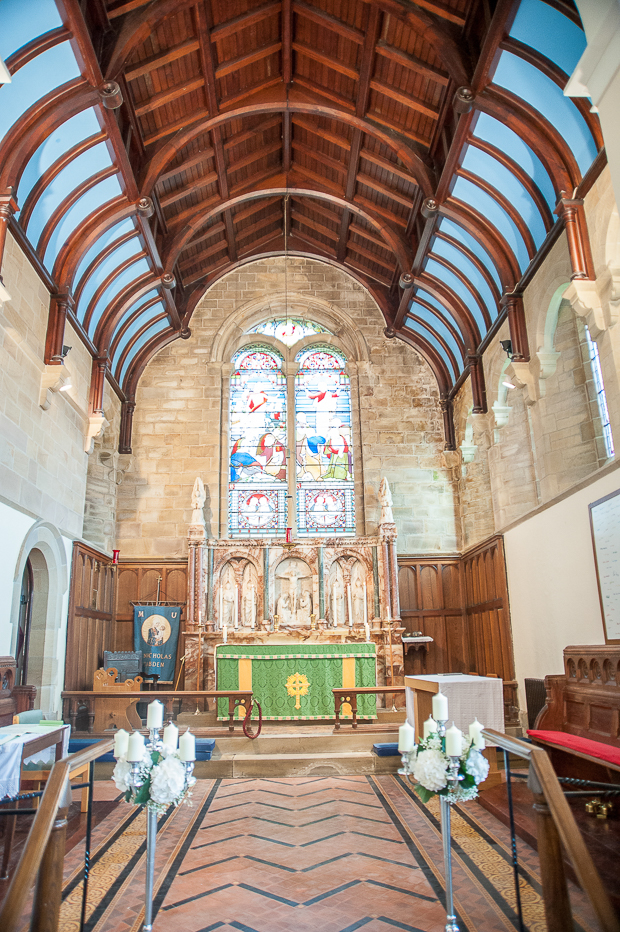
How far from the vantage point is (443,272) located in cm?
1051

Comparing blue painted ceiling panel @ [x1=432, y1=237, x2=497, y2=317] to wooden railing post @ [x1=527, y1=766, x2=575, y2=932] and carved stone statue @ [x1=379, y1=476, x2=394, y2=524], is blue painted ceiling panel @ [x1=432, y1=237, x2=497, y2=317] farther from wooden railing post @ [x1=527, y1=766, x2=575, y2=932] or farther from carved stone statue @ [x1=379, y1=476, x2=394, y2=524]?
wooden railing post @ [x1=527, y1=766, x2=575, y2=932]

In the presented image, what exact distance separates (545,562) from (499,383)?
2963 millimetres

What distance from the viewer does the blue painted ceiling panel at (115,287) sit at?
10.1 metres

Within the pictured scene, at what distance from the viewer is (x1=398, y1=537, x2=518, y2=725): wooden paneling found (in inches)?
Result: 417

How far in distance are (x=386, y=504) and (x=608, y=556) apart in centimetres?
533

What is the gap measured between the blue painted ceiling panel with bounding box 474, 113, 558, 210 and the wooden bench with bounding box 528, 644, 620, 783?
478cm

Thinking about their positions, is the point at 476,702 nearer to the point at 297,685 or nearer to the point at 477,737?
the point at 477,737

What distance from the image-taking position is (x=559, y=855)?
2730 mm

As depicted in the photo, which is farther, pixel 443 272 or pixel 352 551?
pixel 352 551

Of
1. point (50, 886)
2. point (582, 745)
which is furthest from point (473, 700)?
point (50, 886)

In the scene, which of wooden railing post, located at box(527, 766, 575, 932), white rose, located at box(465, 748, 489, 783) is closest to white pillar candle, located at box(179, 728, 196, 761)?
white rose, located at box(465, 748, 489, 783)

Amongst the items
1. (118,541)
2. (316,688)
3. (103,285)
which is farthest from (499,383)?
(118,541)

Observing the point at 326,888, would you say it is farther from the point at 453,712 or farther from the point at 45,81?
the point at 45,81

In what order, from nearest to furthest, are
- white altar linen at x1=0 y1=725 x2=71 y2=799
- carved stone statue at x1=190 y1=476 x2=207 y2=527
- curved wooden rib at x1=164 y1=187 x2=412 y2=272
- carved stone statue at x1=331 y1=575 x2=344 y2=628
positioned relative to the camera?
white altar linen at x1=0 y1=725 x2=71 y2=799 < curved wooden rib at x1=164 y1=187 x2=412 y2=272 < carved stone statue at x1=331 y1=575 x2=344 y2=628 < carved stone statue at x1=190 y1=476 x2=207 y2=527
